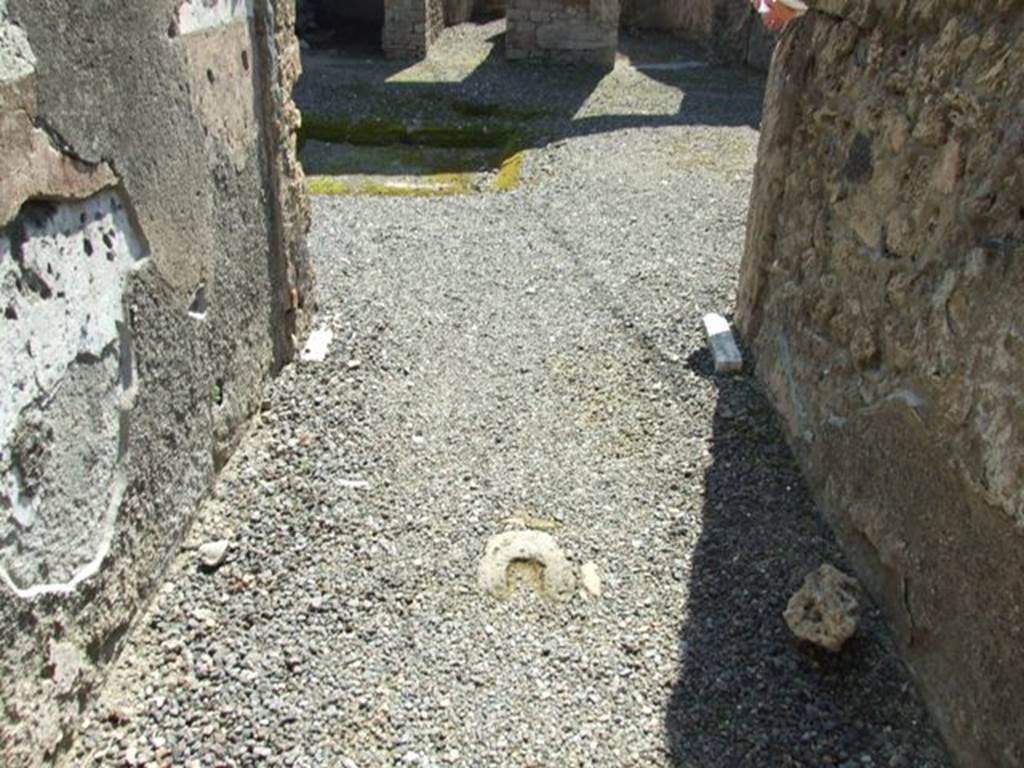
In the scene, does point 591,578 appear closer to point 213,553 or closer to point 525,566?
point 525,566

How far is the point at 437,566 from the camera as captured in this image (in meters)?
3.37

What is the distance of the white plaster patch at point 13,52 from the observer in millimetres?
2096

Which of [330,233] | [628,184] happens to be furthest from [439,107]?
[330,233]

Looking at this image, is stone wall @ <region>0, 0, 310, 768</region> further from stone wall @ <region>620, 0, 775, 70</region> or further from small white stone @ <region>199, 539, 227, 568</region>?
stone wall @ <region>620, 0, 775, 70</region>

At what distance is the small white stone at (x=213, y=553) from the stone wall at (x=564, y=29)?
421 inches

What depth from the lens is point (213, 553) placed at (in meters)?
3.34

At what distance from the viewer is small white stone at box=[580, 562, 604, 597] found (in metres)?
3.31

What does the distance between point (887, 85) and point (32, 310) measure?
3038 mm

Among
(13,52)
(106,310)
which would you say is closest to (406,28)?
(106,310)

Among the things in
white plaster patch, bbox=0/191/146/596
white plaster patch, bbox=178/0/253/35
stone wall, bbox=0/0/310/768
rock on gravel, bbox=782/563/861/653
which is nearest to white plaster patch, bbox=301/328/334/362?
stone wall, bbox=0/0/310/768

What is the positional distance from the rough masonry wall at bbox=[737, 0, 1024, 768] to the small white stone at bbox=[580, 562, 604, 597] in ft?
3.22

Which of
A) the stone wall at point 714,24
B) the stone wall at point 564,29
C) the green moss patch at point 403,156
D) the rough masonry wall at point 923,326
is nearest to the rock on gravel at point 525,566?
the rough masonry wall at point 923,326

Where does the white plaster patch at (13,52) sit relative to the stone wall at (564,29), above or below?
above

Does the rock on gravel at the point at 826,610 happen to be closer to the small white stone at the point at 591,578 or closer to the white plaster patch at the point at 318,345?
the small white stone at the point at 591,578
